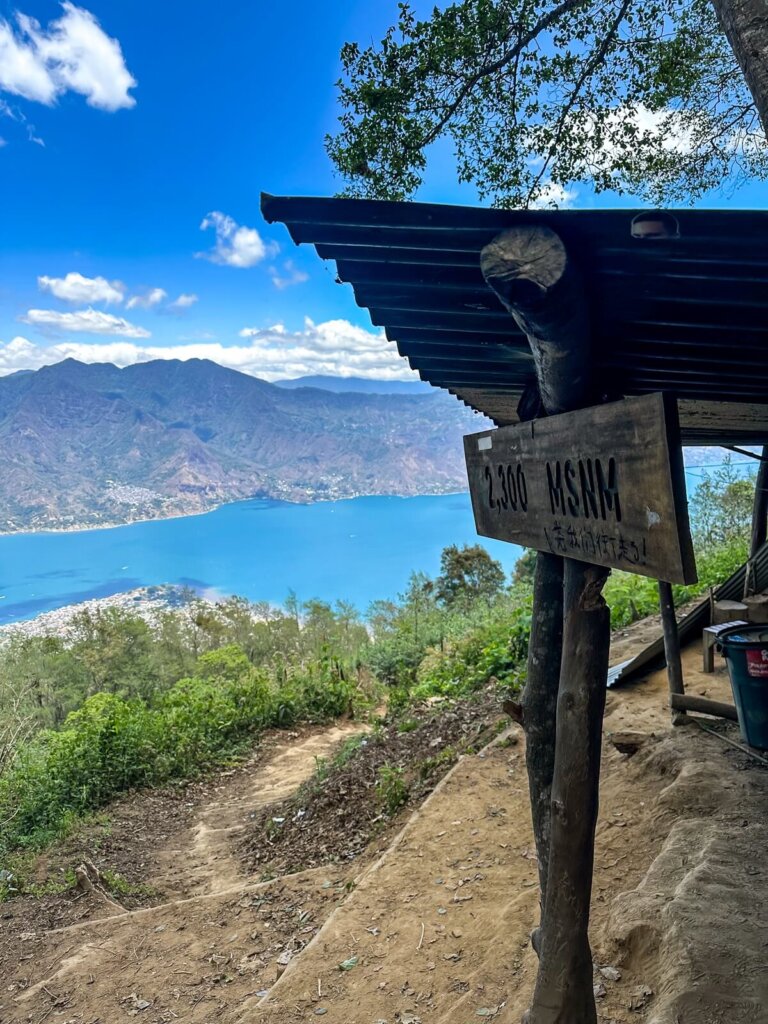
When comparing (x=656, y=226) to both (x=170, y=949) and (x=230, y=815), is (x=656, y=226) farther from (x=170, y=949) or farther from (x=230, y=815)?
(x=230, y=815)

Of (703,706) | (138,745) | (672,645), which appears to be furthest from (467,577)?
(703,706)

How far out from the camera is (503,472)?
218 cm

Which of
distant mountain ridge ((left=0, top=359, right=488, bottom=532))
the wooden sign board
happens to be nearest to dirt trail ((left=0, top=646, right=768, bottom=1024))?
the wooden sign board

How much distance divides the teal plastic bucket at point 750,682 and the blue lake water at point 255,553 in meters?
67.1

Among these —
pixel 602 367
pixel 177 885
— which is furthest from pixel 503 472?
pixel 177 885

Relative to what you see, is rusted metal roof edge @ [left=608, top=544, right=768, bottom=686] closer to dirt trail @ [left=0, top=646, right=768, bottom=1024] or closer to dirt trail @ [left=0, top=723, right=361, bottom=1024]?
dirt trail @ [left=0, top=646, right=768, bottom=1024]

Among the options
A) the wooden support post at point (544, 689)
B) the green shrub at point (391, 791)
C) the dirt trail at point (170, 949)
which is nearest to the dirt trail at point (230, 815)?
the dirt trail at point (170, 949)

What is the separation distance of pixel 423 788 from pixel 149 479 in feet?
526

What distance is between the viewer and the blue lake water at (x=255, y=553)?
88.9 m

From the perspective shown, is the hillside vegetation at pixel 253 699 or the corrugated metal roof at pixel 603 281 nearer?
Answer: the corrugated metal roof at pixel 603 281

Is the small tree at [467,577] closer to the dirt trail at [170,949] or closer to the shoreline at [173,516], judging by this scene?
the dirt trail at [170,949]

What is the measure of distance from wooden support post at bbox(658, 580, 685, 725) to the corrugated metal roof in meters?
2.73

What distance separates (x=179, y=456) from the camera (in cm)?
16625

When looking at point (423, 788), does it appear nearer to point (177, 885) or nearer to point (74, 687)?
point (177, 885)
